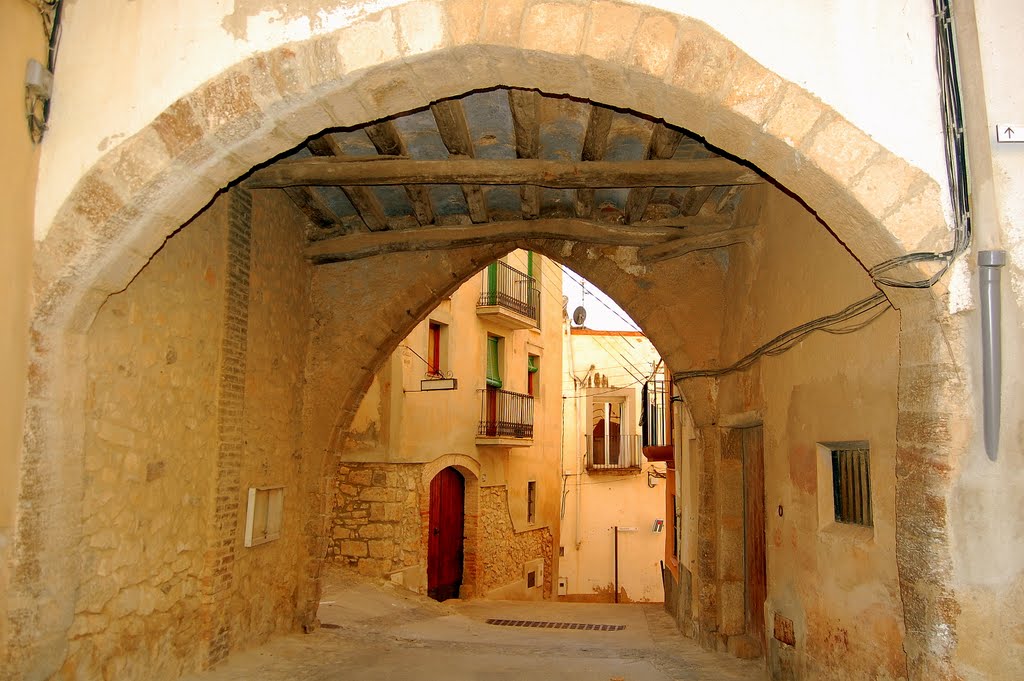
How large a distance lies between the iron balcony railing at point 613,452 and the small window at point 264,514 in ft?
49.4

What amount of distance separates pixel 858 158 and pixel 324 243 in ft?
17.3

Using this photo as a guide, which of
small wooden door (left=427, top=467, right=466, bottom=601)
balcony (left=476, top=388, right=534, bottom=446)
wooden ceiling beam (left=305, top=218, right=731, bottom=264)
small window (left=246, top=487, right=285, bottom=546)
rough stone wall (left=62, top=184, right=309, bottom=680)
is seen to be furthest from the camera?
balcony (left=476, top=388, right=534, bottom=446)

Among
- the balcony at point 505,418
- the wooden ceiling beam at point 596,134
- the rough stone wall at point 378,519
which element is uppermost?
the wooden ceiling beam at point 596,134

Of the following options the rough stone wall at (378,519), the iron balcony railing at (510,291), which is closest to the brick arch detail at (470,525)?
the rough stone wall at (378,519)

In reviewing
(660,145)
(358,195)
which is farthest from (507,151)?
(358,195)

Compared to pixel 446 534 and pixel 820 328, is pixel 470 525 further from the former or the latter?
pixel 820 328

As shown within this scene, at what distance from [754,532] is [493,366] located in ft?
30.0

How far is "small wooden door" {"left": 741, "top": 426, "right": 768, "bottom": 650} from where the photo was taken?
659 cm

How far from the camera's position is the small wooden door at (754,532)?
259 inches

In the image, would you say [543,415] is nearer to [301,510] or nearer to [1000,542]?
[301,510]

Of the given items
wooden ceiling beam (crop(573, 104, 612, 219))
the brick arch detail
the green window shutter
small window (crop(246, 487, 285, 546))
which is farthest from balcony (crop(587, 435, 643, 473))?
wooden ceiling beam (crop(573, 104, 612, 219))

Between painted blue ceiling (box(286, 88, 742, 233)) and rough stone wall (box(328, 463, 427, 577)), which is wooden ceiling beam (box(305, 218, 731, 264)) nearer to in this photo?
painted blue ceiling (box(286, 88, 742, 233))

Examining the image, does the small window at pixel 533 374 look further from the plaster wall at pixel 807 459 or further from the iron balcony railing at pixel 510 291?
the plaster wall at pixel 807 459

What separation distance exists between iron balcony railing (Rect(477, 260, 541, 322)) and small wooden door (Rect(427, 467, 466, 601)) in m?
2.99
